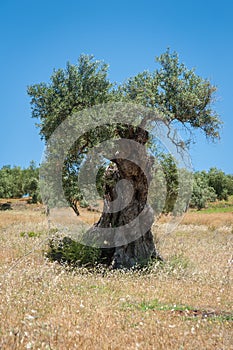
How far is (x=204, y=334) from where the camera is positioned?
5801 mm

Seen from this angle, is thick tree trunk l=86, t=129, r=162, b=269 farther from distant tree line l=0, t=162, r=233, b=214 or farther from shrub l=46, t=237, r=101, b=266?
distant tree line l=0, t=162, r=233, b=214

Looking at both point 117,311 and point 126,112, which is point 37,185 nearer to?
point 126,112

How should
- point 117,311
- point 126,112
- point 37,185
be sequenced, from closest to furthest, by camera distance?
point 117,311
point 126,112
point 37,185

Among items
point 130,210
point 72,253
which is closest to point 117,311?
point 72,253

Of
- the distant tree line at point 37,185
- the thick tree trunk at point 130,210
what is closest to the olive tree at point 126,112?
the thick tree trunk at point 130,210

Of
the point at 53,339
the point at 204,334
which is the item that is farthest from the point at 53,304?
the point at 204,334

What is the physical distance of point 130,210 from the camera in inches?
562

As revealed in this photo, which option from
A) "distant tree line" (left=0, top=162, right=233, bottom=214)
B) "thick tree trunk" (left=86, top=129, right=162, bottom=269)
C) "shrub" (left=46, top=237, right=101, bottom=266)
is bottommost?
"shrub" (left=46, top=237, right=101, bottom=266)

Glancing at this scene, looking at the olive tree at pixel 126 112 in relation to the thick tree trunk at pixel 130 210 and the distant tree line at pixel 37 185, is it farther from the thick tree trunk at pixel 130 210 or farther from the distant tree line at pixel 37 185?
the distant tree line at pixel 37 185

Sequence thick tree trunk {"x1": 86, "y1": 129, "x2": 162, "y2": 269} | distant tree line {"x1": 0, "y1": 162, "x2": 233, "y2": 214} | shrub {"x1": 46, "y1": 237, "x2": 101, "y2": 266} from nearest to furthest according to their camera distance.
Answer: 1. shrub {"x1": 46, "y1": 237, "x2": 101, "y2": 266}
2. thick tree trunk {"x1": 86, "y1": 129, "x2": 162, "y2": 269}
3. distant tree line {"x1": 0, "y1": 162, "x2": 233, "y2": 214}

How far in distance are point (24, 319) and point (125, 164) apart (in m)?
8.40

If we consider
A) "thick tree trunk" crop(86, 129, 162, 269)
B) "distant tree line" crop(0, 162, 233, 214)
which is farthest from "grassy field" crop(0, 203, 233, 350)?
"distant tree line" crop(0, 162, 233, 214)

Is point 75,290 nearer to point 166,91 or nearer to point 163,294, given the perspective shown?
point 163,294

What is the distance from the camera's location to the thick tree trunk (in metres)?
13.6
